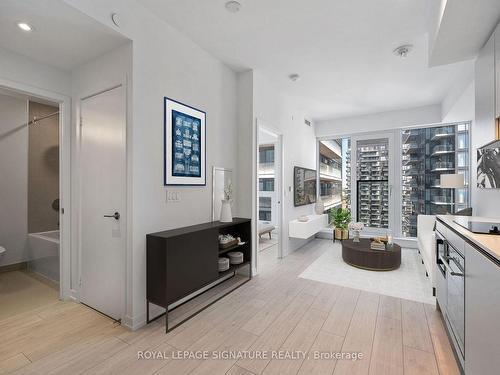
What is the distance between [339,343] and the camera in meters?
1.96

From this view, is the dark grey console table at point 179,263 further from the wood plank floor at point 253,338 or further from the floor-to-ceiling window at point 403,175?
the floor-to-ceiling window at point 403,175

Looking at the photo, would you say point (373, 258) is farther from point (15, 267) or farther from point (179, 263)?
point (15, 267)

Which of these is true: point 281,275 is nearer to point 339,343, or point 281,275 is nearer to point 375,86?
point 339,343

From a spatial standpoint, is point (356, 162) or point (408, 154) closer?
point (408, 154)

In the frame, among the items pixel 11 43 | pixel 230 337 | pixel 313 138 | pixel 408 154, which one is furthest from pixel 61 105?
pixel 408 154

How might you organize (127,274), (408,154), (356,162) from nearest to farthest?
(127,274) → (408,154) → (356,162)

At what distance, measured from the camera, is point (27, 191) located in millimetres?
3736

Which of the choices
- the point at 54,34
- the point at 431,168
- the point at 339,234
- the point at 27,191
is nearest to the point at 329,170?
the point at 339,234

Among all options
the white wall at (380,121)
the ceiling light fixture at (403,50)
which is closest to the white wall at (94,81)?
the ceiling light fixture at (403,50)

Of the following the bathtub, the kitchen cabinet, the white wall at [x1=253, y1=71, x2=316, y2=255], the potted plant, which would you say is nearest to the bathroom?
the bathtub

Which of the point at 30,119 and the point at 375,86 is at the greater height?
the point at 375,86

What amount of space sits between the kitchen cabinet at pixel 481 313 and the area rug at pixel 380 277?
1506mm

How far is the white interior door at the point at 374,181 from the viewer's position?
541 centimetres

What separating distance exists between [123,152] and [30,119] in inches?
107
